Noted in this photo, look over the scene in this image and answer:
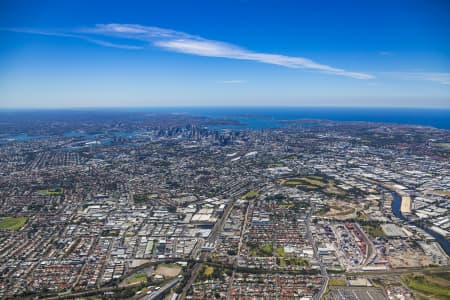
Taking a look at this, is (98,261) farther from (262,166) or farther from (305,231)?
(262,166)

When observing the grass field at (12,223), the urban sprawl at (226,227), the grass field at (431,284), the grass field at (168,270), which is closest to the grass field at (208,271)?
the urban sprawl at (226,227)

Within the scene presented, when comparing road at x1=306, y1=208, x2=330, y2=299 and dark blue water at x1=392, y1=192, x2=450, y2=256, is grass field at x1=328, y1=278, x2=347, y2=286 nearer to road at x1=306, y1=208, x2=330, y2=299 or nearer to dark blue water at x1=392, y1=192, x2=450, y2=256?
road at x1=306, y1=208, x2=330, y2=299

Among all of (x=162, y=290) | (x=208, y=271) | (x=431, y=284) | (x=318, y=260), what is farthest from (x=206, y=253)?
(x=431, y=284)

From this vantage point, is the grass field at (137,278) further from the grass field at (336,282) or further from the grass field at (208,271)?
the grass field at (336,282)

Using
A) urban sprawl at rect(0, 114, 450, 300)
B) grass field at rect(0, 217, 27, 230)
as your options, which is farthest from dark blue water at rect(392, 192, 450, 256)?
grass field at rect(0, 217, 27, 230)

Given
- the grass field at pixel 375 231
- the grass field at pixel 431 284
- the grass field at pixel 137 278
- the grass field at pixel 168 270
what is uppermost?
the grass field at pixel 375 231

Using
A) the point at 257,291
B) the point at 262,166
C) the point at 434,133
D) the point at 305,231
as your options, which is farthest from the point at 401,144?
the point at 257,291
